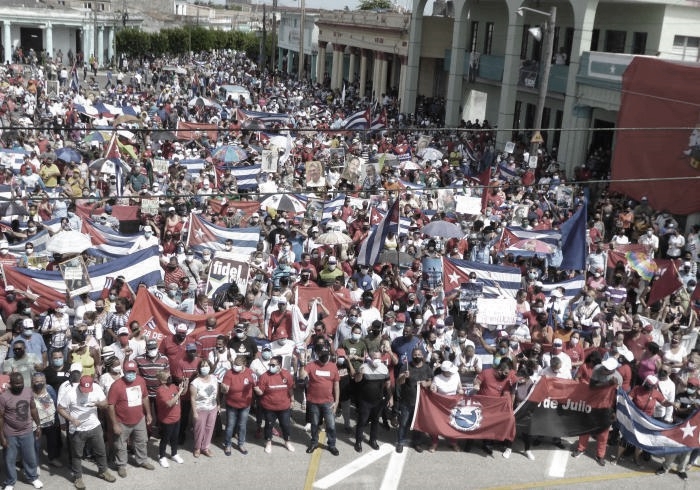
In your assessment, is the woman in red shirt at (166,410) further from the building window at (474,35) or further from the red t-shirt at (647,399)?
the building window at (474,35)

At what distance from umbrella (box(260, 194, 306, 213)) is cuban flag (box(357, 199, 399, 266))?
3.07 m

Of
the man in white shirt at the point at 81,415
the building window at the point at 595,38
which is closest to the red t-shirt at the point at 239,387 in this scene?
the man in white shirt at the point at 81,415

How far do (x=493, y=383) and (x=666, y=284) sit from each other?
538cm

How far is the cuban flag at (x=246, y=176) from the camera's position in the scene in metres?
20.8

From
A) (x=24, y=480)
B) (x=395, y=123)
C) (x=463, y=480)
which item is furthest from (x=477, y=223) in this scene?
(x=395, y=123)

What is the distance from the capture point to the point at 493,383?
10766mm

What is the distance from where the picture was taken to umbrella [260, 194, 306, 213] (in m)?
17.5

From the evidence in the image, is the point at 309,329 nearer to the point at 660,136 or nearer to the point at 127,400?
the point at 127,400

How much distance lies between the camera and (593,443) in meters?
11.4

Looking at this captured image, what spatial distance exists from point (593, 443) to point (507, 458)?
1.41 metres

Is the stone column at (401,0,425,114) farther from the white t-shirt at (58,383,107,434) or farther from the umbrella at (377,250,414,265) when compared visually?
the white t-shirt at (58,383,107,434)

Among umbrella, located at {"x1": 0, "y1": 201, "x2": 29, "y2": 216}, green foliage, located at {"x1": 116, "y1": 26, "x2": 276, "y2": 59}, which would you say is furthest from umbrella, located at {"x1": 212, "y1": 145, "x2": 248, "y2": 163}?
green foliage, located at {"x1": 116, "y1": 26, "x2": 276, "y2": 59}

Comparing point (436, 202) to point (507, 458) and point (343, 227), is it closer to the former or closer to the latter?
point (343, 227)

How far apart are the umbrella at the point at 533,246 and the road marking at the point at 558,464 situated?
5.01 m
